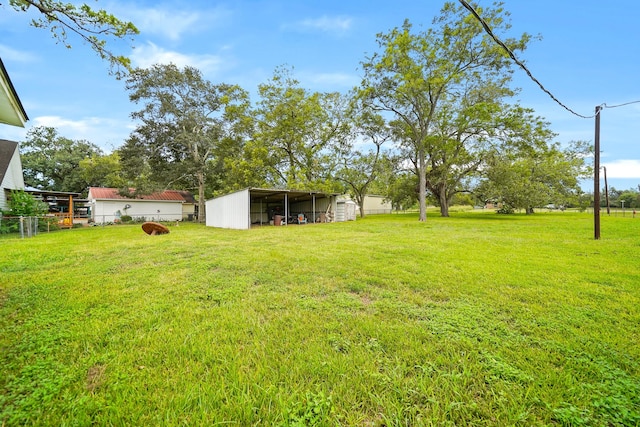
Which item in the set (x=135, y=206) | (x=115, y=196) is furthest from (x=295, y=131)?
(x=115, y=196)

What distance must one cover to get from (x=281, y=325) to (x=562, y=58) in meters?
10.5

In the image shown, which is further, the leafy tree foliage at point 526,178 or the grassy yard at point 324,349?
the leafy tree foliage at point 526,178

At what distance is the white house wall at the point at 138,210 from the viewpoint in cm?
2105

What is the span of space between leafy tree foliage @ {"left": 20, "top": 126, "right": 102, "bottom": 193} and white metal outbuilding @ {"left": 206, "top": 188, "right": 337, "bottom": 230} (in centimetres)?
2045

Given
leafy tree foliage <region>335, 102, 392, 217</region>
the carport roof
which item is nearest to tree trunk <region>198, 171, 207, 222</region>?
the carport roof

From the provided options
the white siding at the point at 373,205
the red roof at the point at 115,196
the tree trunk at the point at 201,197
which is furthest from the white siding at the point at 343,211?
the white siding at the point at 373,205

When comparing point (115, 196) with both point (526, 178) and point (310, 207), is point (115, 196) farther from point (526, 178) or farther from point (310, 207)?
point (526, 178)

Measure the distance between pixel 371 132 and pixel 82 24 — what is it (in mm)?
20690

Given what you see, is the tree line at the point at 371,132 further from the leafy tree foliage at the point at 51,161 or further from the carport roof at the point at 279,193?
the carport roof at the point at 279,193

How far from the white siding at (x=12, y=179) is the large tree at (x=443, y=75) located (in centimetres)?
2156

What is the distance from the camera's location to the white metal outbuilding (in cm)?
1378

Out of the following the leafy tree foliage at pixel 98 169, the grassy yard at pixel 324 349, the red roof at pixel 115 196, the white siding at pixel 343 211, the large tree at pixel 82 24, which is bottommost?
the grassy yard at pixel 324 349

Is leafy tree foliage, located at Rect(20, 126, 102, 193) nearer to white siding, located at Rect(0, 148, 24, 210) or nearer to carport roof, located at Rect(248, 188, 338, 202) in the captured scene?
white siding, located at Rect(0, 148, 24, 210)

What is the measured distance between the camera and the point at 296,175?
1847 centimetres
